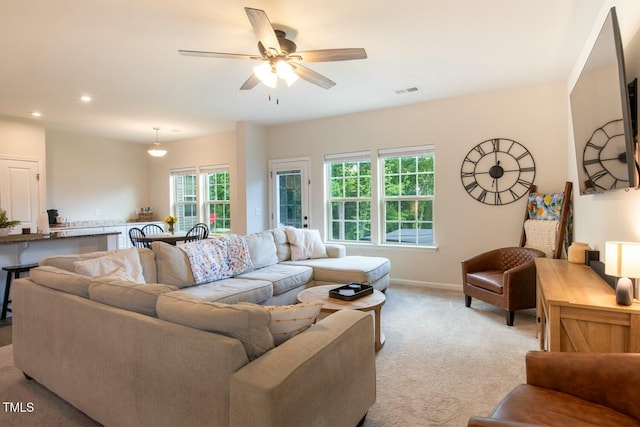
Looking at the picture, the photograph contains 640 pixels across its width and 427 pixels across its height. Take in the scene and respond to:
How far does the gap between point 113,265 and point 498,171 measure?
170 inches

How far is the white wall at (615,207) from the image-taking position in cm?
204

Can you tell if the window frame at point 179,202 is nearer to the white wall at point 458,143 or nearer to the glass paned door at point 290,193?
the glass paned door at point 290,193

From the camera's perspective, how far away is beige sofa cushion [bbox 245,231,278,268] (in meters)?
4.16

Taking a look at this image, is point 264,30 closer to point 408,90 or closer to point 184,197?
point 408,90

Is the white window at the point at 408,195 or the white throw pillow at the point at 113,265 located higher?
the white window at the point at 408,195

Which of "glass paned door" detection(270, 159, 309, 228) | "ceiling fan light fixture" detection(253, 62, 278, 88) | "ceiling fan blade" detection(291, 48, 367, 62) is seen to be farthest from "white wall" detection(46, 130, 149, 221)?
"ceiling fan blade" detection(291, 48, 367, 62)

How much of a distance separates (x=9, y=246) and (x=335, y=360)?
13.7 feet

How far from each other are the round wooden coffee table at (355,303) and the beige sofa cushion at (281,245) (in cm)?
158

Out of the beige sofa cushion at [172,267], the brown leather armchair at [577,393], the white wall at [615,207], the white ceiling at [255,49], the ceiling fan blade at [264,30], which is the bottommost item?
the brown leather armchair at [577,393]

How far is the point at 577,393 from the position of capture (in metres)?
1.44

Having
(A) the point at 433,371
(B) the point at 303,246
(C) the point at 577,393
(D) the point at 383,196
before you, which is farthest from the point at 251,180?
(C) the point at 577,393

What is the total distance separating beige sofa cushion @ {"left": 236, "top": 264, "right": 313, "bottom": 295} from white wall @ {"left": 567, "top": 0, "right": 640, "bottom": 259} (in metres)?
2.76

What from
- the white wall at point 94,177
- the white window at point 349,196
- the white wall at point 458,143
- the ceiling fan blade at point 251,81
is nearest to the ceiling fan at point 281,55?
the ceiling fan blade at point 251,81

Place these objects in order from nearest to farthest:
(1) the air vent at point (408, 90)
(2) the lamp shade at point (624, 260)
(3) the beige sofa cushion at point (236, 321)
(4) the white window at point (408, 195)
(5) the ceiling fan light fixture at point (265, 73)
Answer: (3) the beige sofa cushion at point (236, 321) < (2) the lamp shade at point (624, 260) < (5) the ceiling fan light fixture at point (265, 73) < (1) the air vent at point (408, 90) < (4) the white window at point (408, 195)
